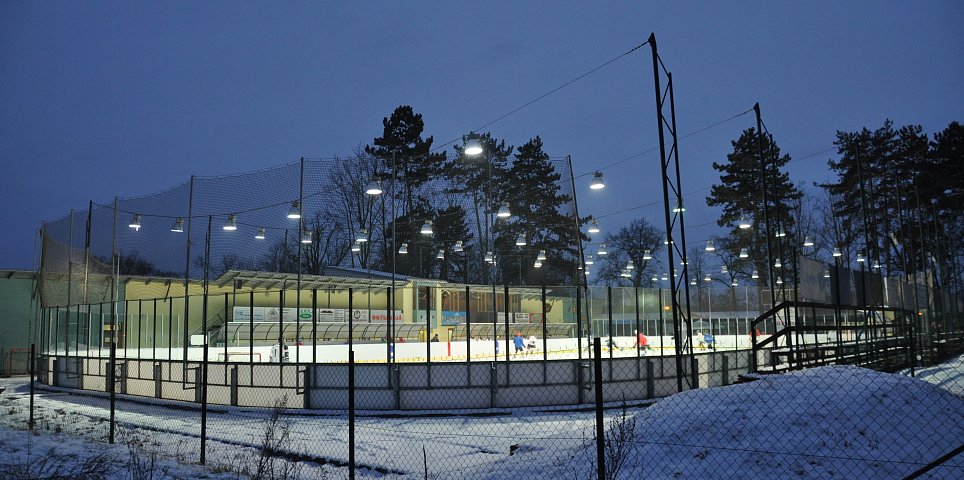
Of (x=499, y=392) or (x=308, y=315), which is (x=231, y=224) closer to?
(x=308, y=315)

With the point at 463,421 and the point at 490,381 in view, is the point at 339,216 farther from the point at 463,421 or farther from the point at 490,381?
the point at 463,421

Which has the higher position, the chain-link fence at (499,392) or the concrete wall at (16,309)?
the concrete wall at (16,309)

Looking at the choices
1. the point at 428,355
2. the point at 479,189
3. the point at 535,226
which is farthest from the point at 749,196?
the point at 428,355

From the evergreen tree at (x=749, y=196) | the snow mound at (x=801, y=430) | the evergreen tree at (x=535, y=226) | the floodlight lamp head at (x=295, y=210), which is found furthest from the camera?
the evergreen tree at (x=749, y=196)

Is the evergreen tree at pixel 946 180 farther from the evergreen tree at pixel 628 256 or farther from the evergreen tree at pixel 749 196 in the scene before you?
the evergreen tree at pixel 628 256

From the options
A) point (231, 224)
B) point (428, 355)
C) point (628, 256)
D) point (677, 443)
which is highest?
point (628, 256)

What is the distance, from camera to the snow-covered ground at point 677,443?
7445mm

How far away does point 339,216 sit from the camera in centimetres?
2288

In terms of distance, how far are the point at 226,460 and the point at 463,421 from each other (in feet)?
20.3

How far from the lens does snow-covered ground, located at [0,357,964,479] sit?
745cm

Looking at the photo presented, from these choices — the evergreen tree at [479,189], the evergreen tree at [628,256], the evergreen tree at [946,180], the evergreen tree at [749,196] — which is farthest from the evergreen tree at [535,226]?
the evergreen tree at [628,256]

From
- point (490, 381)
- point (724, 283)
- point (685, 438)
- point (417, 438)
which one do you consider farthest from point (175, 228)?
point (724, 283)

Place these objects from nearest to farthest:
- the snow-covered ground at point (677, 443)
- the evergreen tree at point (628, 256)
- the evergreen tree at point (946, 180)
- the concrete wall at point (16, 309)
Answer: the snow-covered ground at point (677, 443), the concrete wall at point (16, 309), the evergreen tree at point (946, 180), the evergreen tree at point (628, 256)

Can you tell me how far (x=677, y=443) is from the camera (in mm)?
8297
